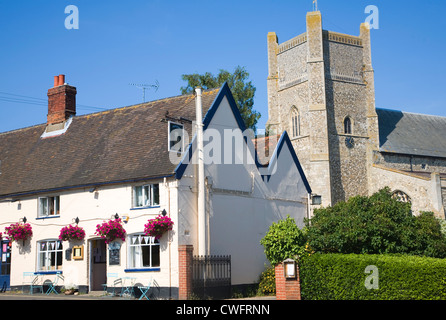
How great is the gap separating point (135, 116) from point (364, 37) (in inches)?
1508

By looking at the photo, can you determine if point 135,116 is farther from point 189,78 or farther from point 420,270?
point 189,78

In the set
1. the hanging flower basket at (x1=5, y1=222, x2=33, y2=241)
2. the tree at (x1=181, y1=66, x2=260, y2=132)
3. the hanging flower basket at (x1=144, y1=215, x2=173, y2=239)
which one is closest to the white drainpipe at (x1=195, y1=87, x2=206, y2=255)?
the hanging flower basket at (x1=144, y1=215, x2=173, y2=239)

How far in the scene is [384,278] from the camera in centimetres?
1717

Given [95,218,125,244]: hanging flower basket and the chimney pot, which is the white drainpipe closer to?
[95,218,125,244]: hanging flower basket

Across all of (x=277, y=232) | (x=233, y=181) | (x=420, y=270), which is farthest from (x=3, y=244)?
(x=420, y=270)

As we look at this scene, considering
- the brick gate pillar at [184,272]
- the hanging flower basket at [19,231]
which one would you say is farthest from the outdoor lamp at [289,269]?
the hanging flower basket at [19,231]

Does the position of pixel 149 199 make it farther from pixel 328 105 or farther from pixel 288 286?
pixel 328 105

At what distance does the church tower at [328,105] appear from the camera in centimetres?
5222

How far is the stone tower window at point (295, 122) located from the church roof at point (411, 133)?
8904 millimetres

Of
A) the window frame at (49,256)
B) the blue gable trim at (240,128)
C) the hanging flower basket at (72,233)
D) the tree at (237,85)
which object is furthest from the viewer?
the tree at (237,85)

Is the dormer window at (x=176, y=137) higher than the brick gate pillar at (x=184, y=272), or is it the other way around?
the dormer window at (x=176, y=137)

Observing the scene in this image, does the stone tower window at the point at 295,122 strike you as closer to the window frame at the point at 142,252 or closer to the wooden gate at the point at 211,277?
the wooden gate at the point at 211,277

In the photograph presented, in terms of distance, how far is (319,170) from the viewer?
51156mm

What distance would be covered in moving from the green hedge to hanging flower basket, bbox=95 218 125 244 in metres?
8.71
